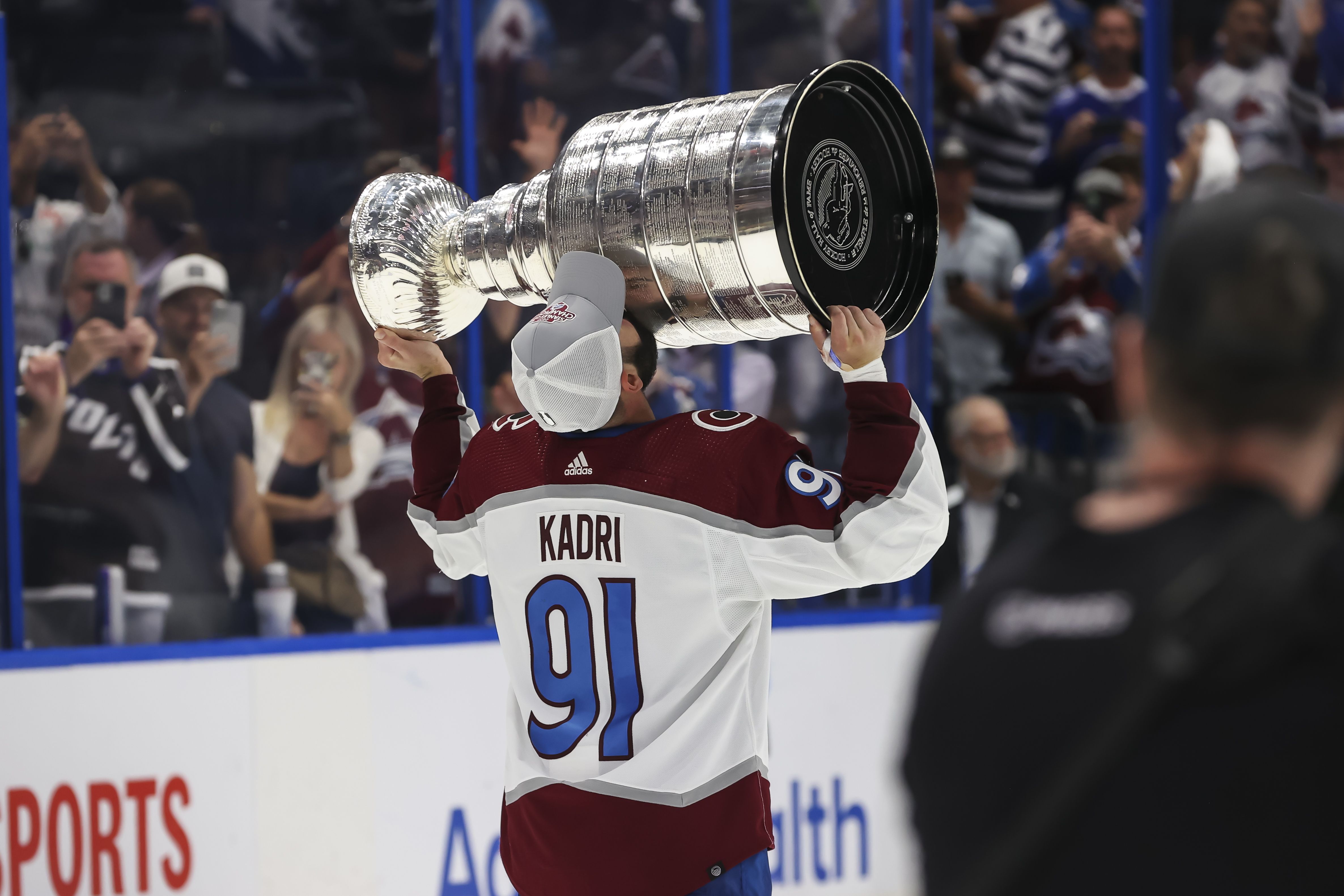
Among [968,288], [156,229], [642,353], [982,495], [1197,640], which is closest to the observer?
[1197,640]

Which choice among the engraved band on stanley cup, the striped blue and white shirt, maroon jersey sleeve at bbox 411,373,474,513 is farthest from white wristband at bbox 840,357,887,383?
the striped blue and white shirt

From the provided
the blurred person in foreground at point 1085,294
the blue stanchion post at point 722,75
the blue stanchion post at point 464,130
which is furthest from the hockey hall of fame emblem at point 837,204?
the blurred person in foreground at point 1085,294

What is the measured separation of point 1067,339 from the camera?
553 centimetres

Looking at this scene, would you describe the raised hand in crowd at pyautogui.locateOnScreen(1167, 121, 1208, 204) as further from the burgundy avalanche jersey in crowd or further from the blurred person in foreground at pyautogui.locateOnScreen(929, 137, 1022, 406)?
the burgundy avalanche jersey in crowd

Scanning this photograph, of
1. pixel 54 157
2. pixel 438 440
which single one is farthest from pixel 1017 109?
pixel 438 440

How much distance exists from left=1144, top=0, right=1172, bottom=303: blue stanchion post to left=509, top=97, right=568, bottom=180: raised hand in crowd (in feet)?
7.80

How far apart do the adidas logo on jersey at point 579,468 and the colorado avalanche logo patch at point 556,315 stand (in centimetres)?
24

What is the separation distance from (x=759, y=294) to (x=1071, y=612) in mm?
1362

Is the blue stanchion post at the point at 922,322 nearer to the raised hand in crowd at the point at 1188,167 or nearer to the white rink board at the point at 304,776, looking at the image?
the white rink board at the point at 304,776

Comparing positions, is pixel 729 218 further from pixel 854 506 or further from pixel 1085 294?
pixel 1085 294

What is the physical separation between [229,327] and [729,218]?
285 centimetres

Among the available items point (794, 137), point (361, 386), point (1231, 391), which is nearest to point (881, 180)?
point (794, 137)

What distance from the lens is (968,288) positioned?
546 cm

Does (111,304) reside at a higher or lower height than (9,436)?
higher
